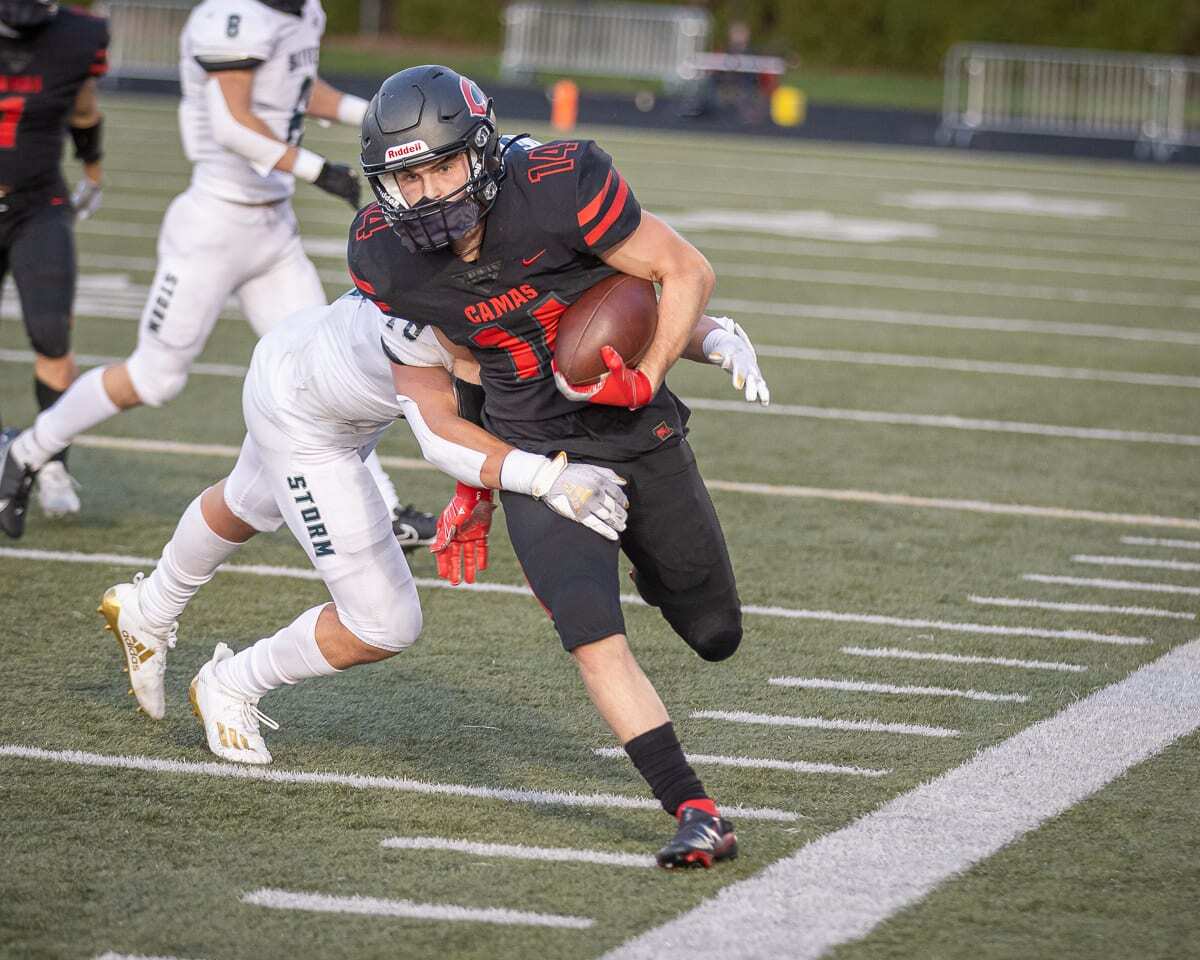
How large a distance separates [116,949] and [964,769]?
1885 millimetres

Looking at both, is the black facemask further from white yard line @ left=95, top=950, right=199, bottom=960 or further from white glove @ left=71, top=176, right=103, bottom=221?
white glove @ left=71, top=176, right=103, bottom=221

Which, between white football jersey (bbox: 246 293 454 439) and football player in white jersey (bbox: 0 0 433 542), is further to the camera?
football player in white jersey (bbox: 0 0 433 542)

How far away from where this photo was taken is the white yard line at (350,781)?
388cm

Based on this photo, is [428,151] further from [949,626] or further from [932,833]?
[949,626]

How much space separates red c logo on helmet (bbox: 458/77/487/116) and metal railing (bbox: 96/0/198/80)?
21698 mm

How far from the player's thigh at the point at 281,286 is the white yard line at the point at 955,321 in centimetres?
470

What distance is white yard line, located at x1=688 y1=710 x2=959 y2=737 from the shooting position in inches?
172

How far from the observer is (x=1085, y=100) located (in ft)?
75.8

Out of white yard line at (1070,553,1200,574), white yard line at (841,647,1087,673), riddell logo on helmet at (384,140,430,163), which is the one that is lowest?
white yard line at (1070,553,1200,574)

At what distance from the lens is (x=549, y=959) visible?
3.09 metres

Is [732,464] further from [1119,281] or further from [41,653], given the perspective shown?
[1119,281]

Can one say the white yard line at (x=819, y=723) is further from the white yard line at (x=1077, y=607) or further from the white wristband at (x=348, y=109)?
the white wristband at (x=348, y=109)

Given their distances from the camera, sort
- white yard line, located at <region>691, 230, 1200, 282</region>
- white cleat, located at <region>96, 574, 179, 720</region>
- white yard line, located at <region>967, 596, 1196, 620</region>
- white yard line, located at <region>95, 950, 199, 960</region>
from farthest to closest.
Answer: white yard line, located at <region>691, 230, 1200, 282</region>
white yard line, located at <region>967, 596, 1196, 620</region>
white cleat, located at <region>96, 574, 179, 720</region>
white yard line, located at <region>95, 950, 199, 960</region>

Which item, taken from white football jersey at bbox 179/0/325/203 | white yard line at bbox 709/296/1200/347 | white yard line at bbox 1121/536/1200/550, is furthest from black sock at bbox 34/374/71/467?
white yard line at bbox 709/296/1200/347
